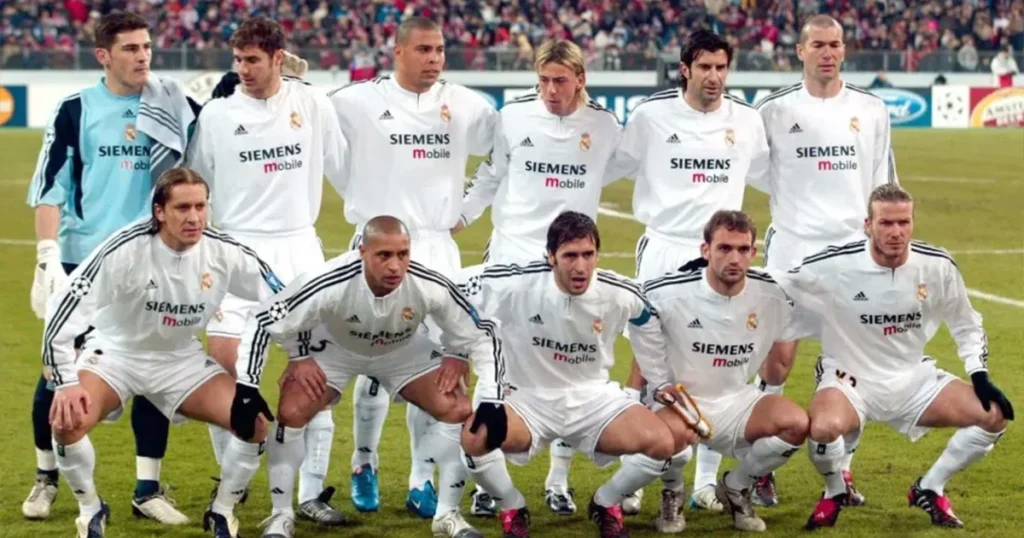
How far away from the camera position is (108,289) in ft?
22.1

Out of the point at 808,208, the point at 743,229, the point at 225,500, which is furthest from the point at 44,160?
the point at 808,208

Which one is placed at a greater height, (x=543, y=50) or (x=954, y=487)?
(x=543, y=50)

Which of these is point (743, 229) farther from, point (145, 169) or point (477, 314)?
point (145, 169)

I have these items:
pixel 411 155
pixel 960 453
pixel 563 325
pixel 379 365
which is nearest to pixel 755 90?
pixel 411 155

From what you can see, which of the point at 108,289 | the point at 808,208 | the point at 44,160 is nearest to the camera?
the point at 108,289

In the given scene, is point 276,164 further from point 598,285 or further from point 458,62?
point 458,62

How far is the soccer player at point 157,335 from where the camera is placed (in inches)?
257

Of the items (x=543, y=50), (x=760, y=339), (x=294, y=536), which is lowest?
(x=294, y=536)

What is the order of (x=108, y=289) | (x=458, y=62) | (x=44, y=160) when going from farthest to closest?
(x=458, y=62)
(x=44, y=160)
(x=108, y=289)

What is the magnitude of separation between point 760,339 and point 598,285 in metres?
0.81

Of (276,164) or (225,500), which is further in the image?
(276,164)

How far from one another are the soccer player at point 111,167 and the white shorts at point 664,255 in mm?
2359

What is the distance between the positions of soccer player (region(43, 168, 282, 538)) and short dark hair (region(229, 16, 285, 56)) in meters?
0.88

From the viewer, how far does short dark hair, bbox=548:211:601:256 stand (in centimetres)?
669
